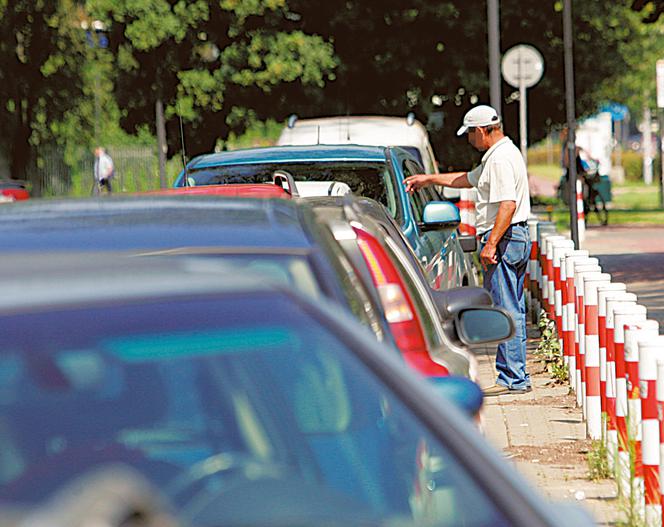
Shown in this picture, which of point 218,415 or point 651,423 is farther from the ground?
point 218,415

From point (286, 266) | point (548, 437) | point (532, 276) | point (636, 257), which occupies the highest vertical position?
point (286, 266)

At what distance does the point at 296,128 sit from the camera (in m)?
18.7

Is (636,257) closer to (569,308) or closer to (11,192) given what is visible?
(569,308)

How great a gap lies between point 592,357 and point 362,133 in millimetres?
9295

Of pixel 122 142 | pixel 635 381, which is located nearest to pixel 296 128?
pixel 635 381

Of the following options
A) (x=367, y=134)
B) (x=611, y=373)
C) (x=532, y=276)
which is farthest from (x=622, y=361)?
(x=367, y=134)

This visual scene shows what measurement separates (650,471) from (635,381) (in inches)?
21.0

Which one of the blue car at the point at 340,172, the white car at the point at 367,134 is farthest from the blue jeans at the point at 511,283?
the white car at the point at 367,134

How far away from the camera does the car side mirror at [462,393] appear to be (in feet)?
14.3

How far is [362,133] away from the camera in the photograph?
18203mm

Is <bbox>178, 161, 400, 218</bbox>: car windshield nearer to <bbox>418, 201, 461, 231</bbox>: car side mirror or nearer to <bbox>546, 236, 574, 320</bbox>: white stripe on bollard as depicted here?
<bbox>418, 201, 461, 231</bbox>: car side mirror

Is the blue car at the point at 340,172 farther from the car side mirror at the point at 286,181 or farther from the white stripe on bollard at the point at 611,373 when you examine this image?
the white stripe on bollard at the point at 611,373

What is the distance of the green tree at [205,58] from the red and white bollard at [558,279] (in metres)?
24.3

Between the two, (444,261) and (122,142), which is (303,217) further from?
(122,142)
